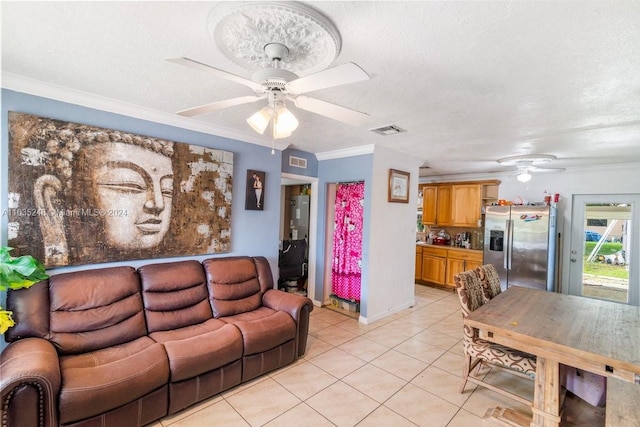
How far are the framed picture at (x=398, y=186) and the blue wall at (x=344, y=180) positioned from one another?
43 centimetres

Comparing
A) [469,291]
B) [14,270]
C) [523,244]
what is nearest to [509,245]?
[523,244]

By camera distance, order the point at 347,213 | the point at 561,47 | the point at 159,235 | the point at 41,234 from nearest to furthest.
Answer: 1. the point at 561,47
2. the point at 41,234
3. the point at 159,235
4. the point at 347,213

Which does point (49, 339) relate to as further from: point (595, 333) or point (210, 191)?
point (595, 333)

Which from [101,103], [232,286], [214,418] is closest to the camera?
[214,418]

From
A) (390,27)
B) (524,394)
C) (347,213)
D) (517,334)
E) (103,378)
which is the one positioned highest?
(390,27)

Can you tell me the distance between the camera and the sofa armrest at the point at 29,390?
143 cm

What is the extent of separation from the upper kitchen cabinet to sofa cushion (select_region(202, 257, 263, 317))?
14.7 feet

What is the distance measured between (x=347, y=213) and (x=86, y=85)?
3244 mm

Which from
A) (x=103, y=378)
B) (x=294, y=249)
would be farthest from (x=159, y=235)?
(x=294, y=249)

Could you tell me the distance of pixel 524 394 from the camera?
2.41 metres

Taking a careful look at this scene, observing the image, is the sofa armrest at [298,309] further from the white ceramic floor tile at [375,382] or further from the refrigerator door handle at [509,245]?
the refrigerator door handle at [509,245]

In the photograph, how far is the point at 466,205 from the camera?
5.79 meters

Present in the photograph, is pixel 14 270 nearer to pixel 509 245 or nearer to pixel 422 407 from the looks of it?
pixel 422 407

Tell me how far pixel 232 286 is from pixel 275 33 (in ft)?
7.81
